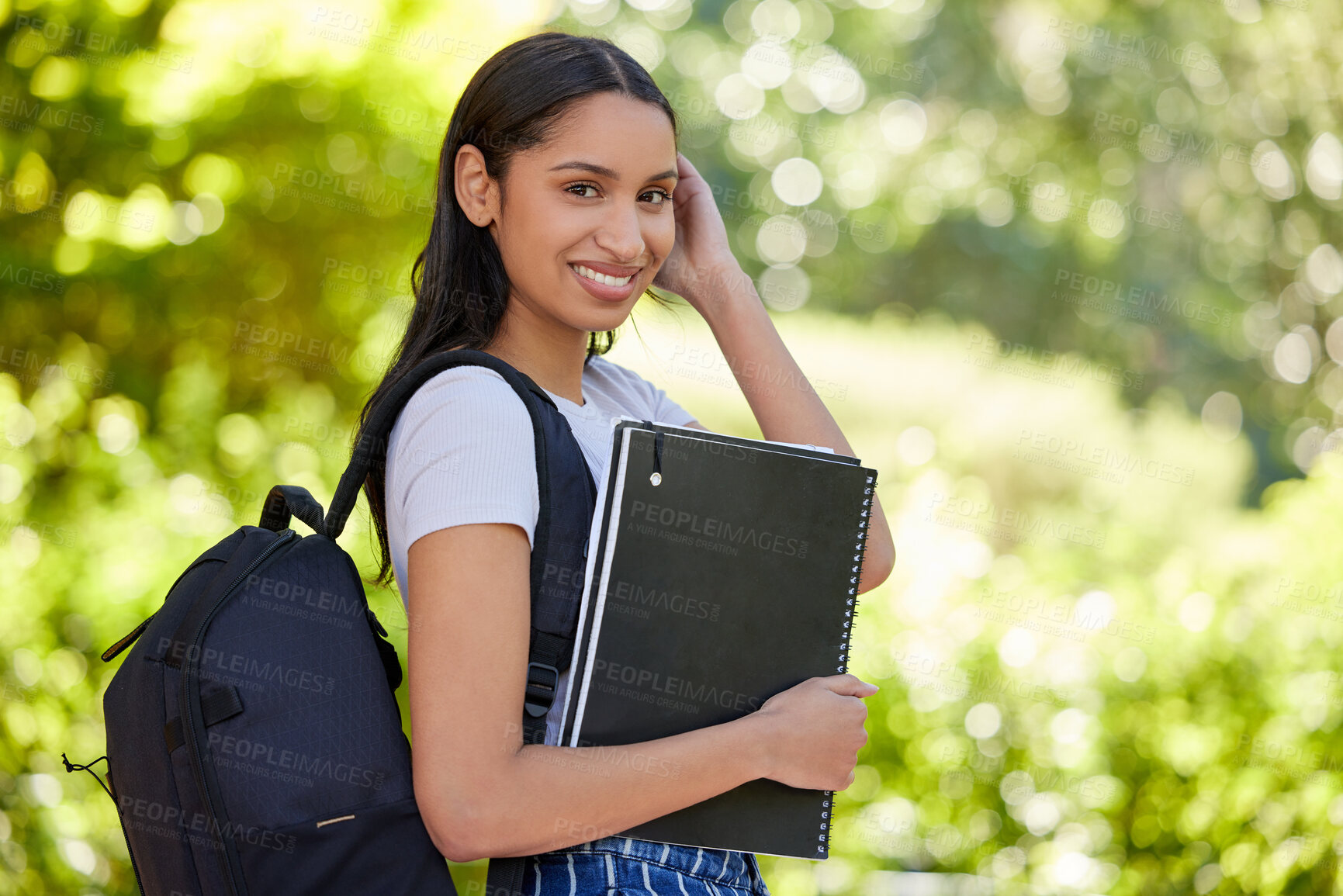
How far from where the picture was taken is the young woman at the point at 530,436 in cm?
108

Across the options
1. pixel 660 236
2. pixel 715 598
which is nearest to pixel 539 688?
pixel 715 598

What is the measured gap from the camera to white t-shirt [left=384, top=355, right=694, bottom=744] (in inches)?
42.9

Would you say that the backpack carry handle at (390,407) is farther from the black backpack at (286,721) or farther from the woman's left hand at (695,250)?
the woman's left hand at (695,250)

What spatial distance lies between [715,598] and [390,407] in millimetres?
433

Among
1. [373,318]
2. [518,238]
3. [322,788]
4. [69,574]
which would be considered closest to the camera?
[322,788]

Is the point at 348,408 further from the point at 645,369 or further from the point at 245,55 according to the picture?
the point at 645,369

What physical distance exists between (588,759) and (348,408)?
2.81 meters

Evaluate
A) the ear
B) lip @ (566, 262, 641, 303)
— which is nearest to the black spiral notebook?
lip @ (566, 262, 641, 303)

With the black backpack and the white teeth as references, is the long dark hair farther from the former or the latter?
the black backpack

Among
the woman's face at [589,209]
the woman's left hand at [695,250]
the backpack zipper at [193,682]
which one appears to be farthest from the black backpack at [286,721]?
the woman's left hand at [695,250]

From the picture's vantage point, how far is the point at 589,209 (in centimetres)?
138

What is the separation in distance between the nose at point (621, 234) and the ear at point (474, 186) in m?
0.19

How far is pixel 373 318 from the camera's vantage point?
11.7 feet

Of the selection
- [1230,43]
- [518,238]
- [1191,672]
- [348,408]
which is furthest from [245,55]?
[1230,43]
